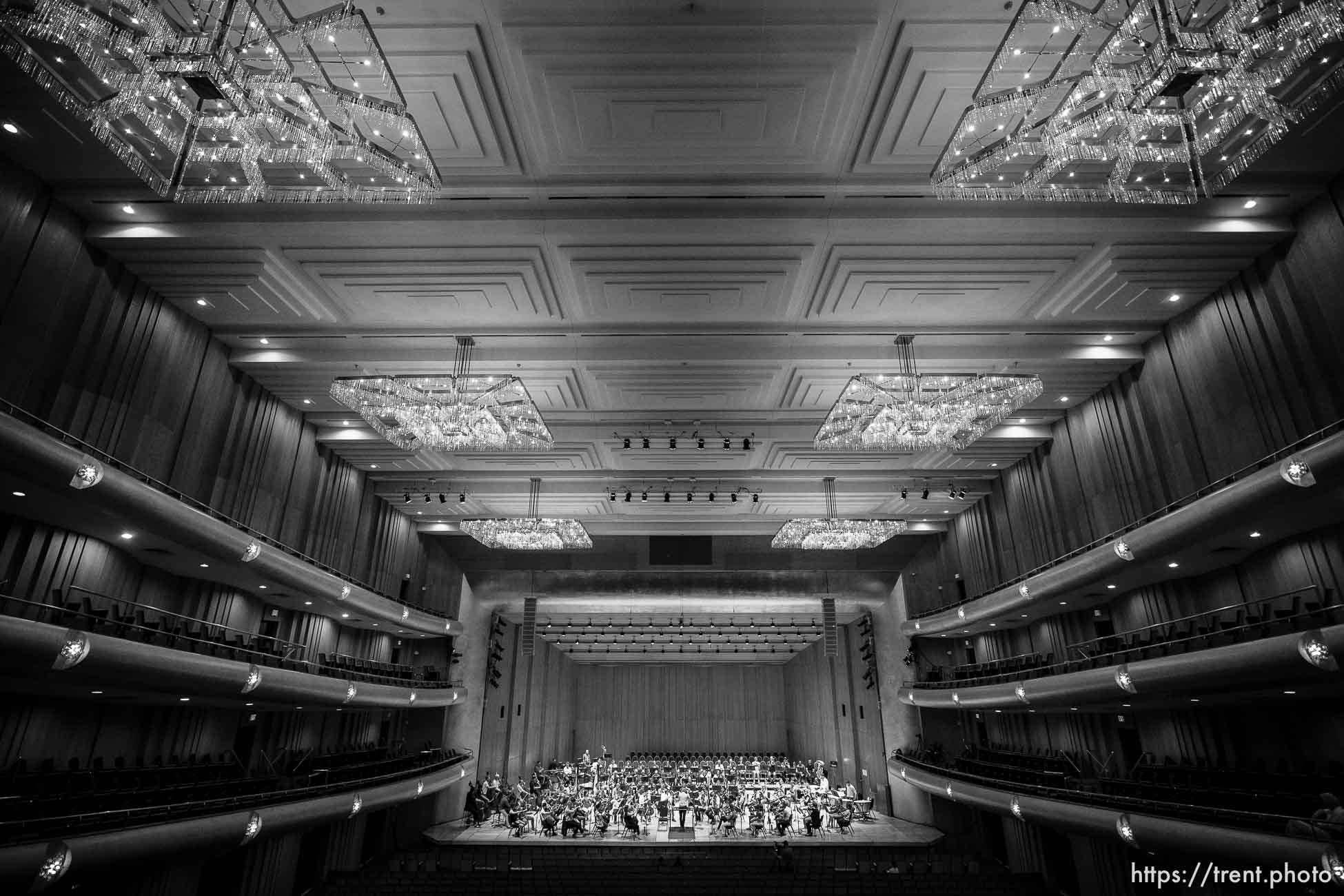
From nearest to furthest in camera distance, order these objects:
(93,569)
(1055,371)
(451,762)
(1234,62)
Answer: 1. (1234,62)
2. (93,569)
3. (1055,371)
4. (451,762)

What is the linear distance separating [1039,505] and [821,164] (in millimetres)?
11237

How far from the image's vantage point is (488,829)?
764 inches

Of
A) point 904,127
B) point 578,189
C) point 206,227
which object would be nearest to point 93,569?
point 206,227

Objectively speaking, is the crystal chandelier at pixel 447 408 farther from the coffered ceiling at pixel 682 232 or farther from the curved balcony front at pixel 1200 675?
the curved balcony front at pixel 1200 675

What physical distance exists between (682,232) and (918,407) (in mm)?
4374

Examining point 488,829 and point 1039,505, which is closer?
point 1039,505

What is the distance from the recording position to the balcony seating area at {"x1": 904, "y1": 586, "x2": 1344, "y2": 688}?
26.7 feet

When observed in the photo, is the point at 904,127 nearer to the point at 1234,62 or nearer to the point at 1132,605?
the point at 1234,62

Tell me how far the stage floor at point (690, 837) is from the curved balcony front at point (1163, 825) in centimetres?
418

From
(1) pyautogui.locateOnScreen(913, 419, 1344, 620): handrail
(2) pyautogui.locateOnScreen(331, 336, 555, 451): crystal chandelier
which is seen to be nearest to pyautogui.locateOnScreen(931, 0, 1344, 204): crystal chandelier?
(1) pyautogui.locateOnScreen(913, 419, 1344, 620): handrail

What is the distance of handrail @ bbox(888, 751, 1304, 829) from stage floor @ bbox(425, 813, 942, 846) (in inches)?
84.1

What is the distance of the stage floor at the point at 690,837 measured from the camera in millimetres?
16938

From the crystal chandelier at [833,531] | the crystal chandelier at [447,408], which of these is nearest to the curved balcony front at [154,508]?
the crystal chandelier at [447,408]

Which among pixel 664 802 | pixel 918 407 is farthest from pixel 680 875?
pixel 918 407
